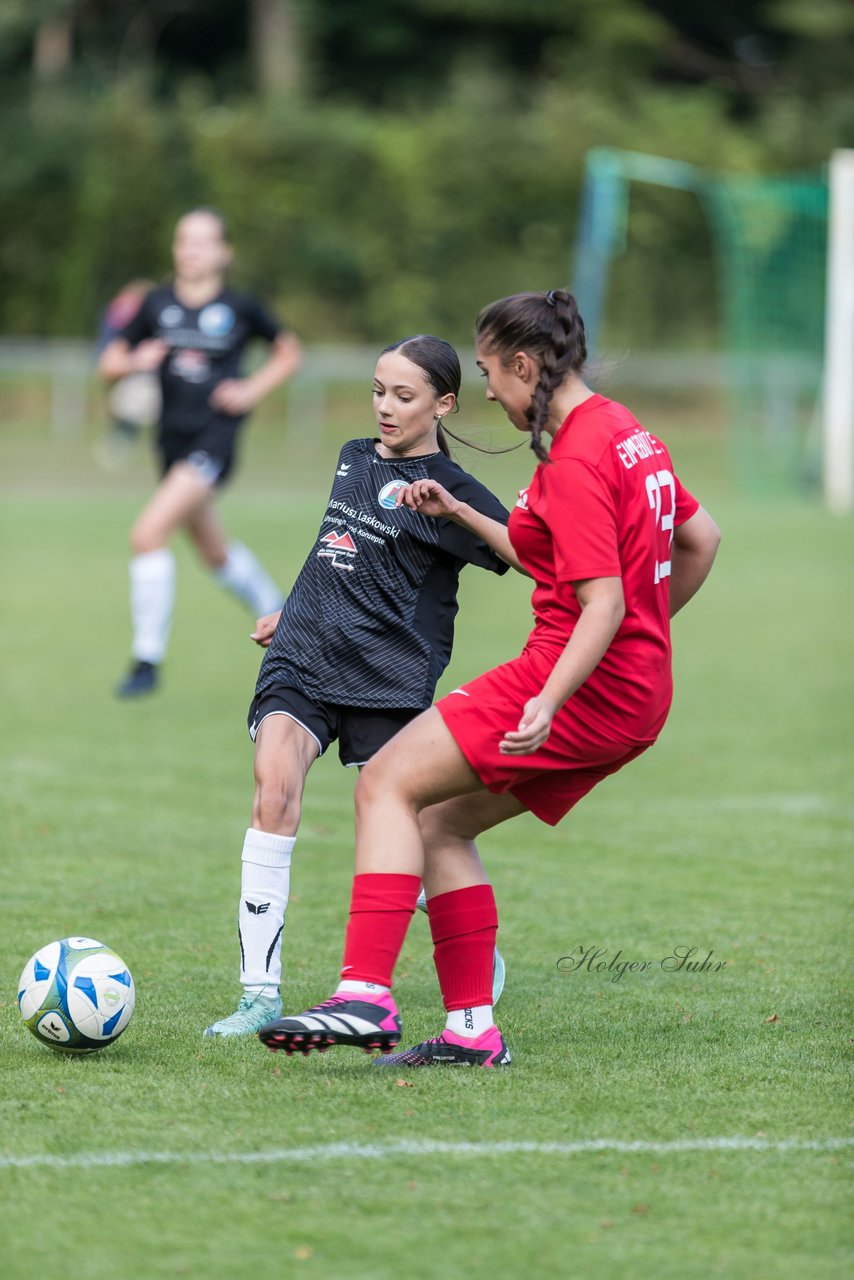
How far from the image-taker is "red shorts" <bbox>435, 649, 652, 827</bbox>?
370cm

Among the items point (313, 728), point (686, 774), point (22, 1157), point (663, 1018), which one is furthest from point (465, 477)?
point (686, 774)

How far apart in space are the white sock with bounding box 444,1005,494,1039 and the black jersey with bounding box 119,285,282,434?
625 centimetres

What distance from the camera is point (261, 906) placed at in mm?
4125

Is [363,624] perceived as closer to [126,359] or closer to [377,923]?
[377,923]

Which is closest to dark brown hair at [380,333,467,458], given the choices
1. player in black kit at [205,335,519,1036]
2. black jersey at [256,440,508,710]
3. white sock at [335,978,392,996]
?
player in black kit at [205,335,519,1036]

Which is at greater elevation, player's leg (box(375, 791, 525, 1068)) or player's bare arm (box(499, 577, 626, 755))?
player's bare arm (box(499, 577, 626, 755))

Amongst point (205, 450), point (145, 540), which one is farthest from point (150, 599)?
point (205, 450)

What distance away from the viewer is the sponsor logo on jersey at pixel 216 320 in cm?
968

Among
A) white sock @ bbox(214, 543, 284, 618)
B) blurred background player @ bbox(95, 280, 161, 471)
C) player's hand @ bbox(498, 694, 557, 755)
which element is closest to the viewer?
player's hand @ bbox(498, 694, 557, 755)

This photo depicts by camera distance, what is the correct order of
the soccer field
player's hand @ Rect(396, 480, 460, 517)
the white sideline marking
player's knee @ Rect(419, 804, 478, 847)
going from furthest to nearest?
player's knee @ Rect(419, 804, 478, 847), player's hand @ Rect(396, 480, 460, 517), the white sideline marking, the soccer field

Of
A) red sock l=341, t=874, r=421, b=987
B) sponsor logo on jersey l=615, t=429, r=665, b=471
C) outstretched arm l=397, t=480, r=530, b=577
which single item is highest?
sponsor logo on jersey l=615, t=429, r=665, b=471

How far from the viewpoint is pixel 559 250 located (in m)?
32.2

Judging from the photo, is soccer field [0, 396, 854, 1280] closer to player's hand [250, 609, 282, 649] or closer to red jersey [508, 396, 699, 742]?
red jersey [508, 396, 699, 742]

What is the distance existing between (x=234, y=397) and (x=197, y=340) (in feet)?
1.52
